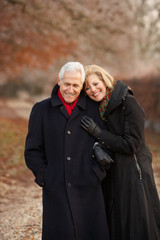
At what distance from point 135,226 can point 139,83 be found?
9255 mm

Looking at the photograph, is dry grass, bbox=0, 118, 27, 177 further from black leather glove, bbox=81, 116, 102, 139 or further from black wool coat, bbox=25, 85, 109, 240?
black leather glove, bbox=81, 116, 102, 139

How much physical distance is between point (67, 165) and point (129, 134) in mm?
621

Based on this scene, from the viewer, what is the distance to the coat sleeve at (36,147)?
2494mm

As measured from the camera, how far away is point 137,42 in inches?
545

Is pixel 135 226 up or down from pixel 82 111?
down

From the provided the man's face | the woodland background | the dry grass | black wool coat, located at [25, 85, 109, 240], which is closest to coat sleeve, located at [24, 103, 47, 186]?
black wool coat, located at [25, 85, 109, 240]

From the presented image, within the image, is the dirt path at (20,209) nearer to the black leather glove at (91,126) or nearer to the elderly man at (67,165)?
the elderly man at (67,165)

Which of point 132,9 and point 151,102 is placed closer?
point 151,102

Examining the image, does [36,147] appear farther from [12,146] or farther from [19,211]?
[12,146]

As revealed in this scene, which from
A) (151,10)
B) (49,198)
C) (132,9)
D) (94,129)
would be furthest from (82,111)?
(151,10)

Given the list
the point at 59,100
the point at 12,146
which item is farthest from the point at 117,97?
the point at 12,146

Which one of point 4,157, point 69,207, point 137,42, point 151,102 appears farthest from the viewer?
point 137,42

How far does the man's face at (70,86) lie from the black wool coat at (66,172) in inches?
3.5

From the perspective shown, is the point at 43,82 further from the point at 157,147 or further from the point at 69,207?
the point at 69,207
